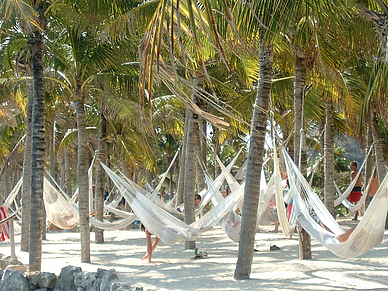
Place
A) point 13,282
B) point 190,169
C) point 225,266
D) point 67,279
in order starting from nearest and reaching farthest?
1. point 67,279
2. point 13,282
3. point 225,266
4. point 190,169

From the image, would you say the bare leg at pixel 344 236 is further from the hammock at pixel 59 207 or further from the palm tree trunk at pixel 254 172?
the hammock at pixel 59 207

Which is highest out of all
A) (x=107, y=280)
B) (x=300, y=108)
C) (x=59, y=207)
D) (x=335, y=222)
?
(x=300, y=108)

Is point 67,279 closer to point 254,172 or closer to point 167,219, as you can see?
point 167,219

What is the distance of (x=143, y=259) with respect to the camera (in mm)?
7059

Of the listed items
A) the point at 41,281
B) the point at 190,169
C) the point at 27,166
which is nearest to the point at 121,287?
the point at 41,281

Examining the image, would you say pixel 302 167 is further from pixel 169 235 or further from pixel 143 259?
pixel 143 259

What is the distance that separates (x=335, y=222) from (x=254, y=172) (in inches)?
46.9

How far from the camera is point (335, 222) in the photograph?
5.38 m

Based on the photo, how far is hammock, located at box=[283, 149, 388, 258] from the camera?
461 cm

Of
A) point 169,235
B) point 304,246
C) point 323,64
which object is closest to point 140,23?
point 323,64

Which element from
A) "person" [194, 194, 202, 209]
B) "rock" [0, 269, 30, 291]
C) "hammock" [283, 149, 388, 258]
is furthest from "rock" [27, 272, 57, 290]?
"person" [194, 194, 202, 209]

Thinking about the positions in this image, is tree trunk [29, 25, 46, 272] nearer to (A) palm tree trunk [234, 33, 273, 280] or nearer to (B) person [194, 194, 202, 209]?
(A) palm tree trunk [234, 33, 273, 280]

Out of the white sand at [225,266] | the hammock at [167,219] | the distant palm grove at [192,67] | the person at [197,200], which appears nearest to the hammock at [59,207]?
the white sand at [225,266]

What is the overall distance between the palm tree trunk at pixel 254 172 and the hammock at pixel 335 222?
81 centimetres
